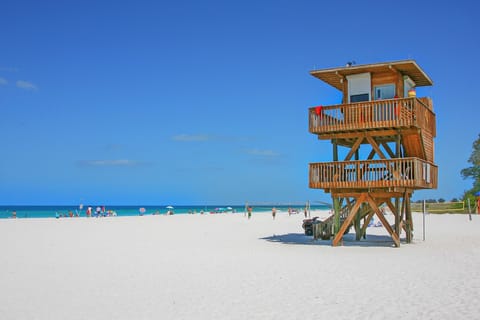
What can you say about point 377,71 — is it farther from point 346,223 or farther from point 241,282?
point 241,282

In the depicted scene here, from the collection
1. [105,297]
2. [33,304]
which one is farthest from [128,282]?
[33,304]

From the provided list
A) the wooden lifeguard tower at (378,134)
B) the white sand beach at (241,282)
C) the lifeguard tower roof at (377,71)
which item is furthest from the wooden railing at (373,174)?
the lifeguard tower roof at (377,71)

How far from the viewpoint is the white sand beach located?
934 cm

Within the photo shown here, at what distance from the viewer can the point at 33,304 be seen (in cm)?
1002

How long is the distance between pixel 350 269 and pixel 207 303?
5531mm

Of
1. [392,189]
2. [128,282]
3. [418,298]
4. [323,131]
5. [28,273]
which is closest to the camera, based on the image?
[418,298]

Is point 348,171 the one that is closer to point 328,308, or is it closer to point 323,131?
point 323,131

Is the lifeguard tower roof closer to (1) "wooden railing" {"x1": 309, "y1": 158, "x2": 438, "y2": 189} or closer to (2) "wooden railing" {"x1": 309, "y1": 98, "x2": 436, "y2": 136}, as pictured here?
(2) "wooden railing" {"x1": 309, "y1": 98, "x2": 436, "y2": 136}

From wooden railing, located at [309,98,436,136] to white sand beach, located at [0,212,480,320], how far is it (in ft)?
15.3

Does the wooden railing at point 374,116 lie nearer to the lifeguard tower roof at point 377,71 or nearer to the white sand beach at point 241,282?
the lifeguard tower roof at point 377,71

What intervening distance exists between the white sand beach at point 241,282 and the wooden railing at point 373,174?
8.00 feet

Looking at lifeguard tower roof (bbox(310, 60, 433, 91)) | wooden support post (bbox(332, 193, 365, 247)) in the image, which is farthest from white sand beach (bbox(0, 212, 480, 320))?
lifeguard tower roof (bbox(310, 60, 433, 91))

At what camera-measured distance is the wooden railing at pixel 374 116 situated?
773 inches

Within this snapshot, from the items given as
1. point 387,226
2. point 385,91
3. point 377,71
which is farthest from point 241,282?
point 377,71
